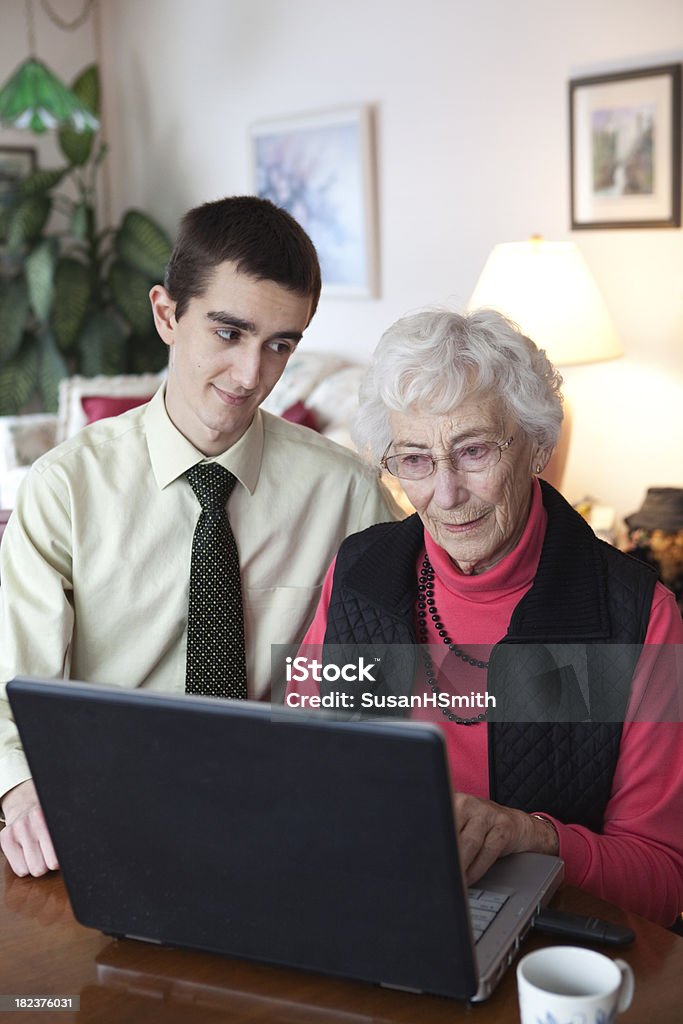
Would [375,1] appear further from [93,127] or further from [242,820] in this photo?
[242,820]

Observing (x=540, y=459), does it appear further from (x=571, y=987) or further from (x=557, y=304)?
(x=557, y=304)

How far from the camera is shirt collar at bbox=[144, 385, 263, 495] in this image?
176 centimetres

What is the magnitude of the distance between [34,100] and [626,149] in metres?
2.68

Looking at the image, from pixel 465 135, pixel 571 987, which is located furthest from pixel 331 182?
pixel 571 987

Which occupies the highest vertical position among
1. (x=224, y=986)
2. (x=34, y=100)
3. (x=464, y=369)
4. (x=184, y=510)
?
(x=34, y=100)

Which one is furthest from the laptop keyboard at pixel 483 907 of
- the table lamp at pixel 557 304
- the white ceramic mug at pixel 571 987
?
the table lamp at pixel 557 304

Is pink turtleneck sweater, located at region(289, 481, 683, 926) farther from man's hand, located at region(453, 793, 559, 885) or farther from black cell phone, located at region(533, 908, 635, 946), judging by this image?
black cell phone, located at region(533, 908, 635, 946)

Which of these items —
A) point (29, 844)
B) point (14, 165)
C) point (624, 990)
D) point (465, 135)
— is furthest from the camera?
point (14, 165)

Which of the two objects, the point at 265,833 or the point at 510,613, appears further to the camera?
the point at 510,613

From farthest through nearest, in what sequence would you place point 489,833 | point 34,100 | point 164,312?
point 34,100 → point 164,312 → point 489,833

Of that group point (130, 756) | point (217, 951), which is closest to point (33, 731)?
Answer: point (130, 756)

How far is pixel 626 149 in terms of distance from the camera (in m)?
3.67

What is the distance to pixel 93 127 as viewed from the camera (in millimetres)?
5238

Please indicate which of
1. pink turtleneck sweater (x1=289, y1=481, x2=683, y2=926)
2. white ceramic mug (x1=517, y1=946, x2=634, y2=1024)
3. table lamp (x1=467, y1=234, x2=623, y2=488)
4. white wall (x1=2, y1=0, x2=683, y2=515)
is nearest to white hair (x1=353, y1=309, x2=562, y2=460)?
pink turtleneck sweater (x1=289, y1=481, x2=683, y2=926)
